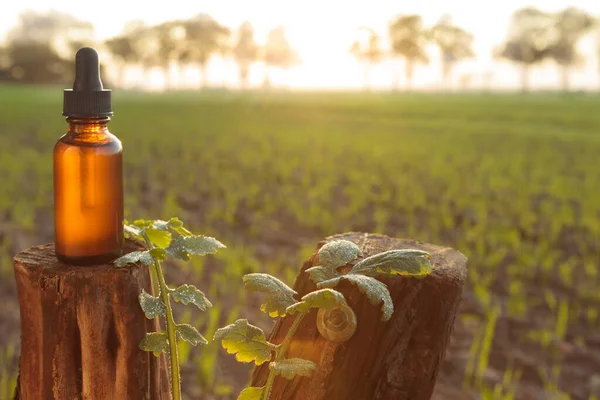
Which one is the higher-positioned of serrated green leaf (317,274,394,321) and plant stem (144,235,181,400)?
serrated green leaf (317,274,394,321)

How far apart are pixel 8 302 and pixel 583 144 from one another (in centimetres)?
1414

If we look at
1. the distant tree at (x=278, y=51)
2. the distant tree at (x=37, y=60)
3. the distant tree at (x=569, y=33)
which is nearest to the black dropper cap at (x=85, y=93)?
the distant tree at (x=37, y=60)

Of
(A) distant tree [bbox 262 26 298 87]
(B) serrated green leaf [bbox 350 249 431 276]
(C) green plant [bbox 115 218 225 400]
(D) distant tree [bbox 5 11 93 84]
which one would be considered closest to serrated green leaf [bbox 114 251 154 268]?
(C) green plant [bbox 115 218 225 400]

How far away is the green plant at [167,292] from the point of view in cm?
154

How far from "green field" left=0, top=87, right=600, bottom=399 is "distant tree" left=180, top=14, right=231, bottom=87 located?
63.9 meters

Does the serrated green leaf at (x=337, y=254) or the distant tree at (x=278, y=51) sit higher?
the distant tree at (x=278, y=51)

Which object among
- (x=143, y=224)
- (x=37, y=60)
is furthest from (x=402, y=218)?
(x=37, y=60)

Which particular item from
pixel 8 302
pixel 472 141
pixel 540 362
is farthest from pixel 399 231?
pixel 472 141

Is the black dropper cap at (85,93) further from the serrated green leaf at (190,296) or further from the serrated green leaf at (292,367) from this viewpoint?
the serrated green leaf at (292,367)

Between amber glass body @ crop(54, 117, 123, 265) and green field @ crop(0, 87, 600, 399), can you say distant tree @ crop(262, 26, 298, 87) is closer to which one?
green field @ crop(0, 87, 600, 399)

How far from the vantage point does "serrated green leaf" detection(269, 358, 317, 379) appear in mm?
1338

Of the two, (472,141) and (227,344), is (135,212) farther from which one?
(472,141)

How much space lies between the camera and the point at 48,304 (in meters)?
1.54

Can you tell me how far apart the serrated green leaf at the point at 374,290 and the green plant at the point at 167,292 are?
0.36m
